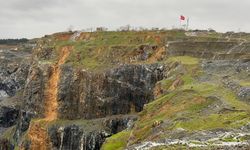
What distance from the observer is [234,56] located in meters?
80.2

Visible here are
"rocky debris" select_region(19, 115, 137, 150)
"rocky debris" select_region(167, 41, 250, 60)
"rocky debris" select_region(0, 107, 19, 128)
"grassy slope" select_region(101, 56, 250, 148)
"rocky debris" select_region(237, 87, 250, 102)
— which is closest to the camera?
"grassy slope" select_region(101, 56, 250, 148)

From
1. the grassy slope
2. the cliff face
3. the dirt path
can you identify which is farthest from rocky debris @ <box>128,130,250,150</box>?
the dirt path

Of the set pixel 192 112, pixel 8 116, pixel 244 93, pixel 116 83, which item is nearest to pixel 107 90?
pixel 116 83

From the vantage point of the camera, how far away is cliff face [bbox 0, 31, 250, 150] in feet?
186

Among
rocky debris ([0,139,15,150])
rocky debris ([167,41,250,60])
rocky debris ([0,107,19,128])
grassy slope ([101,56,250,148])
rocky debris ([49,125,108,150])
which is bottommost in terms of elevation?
rocky debris ([0,139,15,150])

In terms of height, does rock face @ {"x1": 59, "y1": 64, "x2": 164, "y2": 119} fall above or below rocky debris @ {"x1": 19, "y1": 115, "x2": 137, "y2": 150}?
above

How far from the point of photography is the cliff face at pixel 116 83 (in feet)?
186

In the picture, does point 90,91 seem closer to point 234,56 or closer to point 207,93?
point 234,56

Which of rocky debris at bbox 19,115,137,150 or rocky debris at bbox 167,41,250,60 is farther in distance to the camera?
rocky debris at bbox 167,41,250,60

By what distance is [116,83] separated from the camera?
91.6 meters

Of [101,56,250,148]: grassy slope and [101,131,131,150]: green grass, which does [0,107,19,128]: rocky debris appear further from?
[101,131,131,150]: green grass

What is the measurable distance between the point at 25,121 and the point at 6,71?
6769 centimetres

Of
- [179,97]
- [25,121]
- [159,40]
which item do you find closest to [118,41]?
[159,40]

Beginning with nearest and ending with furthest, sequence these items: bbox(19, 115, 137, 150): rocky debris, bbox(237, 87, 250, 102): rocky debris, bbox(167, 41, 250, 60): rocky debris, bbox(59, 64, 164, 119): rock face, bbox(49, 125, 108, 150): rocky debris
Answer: bbox(237, 87, 250, 102): rocky debris < bbox(49, 125, 108, 150): rocky debris < bbox(19, 115, 137, 150): rocky debris < bbox(167, 41, 250, 60): rocky debris < bbox(59, 64, 164, 119): rock face
